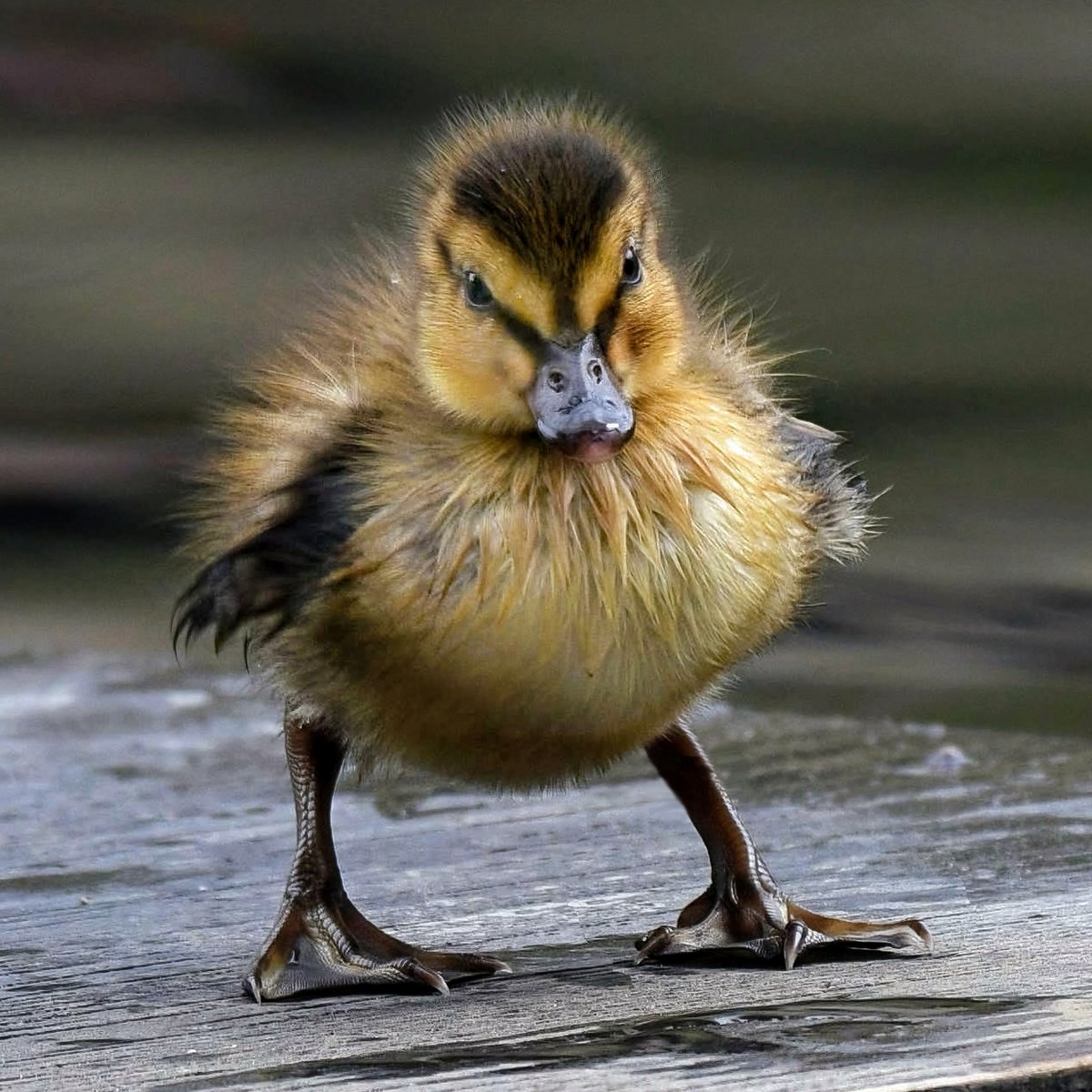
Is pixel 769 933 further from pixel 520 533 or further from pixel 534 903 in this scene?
pixel 520 533

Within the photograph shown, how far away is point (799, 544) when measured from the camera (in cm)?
290

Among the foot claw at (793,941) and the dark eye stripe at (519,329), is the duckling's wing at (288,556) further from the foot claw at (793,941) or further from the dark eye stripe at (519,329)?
the foot claw at (793,941)

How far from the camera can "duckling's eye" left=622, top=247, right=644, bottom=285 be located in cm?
279

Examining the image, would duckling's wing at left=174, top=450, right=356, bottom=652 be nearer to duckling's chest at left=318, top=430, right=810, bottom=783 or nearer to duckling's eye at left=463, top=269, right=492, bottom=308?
duckling's chest at left=318, top=430, right=810, bottom=783

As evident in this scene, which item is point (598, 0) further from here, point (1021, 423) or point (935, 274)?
point (1021, 423)

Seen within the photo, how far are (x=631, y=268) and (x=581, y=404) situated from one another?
254mm

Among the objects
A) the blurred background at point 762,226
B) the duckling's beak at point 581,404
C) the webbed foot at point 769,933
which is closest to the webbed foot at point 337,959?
the webbed foot at point 769,933

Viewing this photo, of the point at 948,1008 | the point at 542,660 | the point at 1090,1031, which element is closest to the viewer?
the point at 1090,1031

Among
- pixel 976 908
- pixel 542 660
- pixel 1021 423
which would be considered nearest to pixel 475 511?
pixel 542 660

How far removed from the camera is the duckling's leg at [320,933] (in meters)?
2.77

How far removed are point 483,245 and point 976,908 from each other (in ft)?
3.53

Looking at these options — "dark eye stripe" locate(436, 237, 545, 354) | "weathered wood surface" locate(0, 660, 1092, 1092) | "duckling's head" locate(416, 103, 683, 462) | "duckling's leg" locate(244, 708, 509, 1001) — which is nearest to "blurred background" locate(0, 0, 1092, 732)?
"weathered wood surface" locate(0, 660, 1092, 1092)

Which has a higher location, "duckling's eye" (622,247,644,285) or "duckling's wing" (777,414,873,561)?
"duckling's eye" (622,247,644,285)

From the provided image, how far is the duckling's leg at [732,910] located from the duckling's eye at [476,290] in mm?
647
